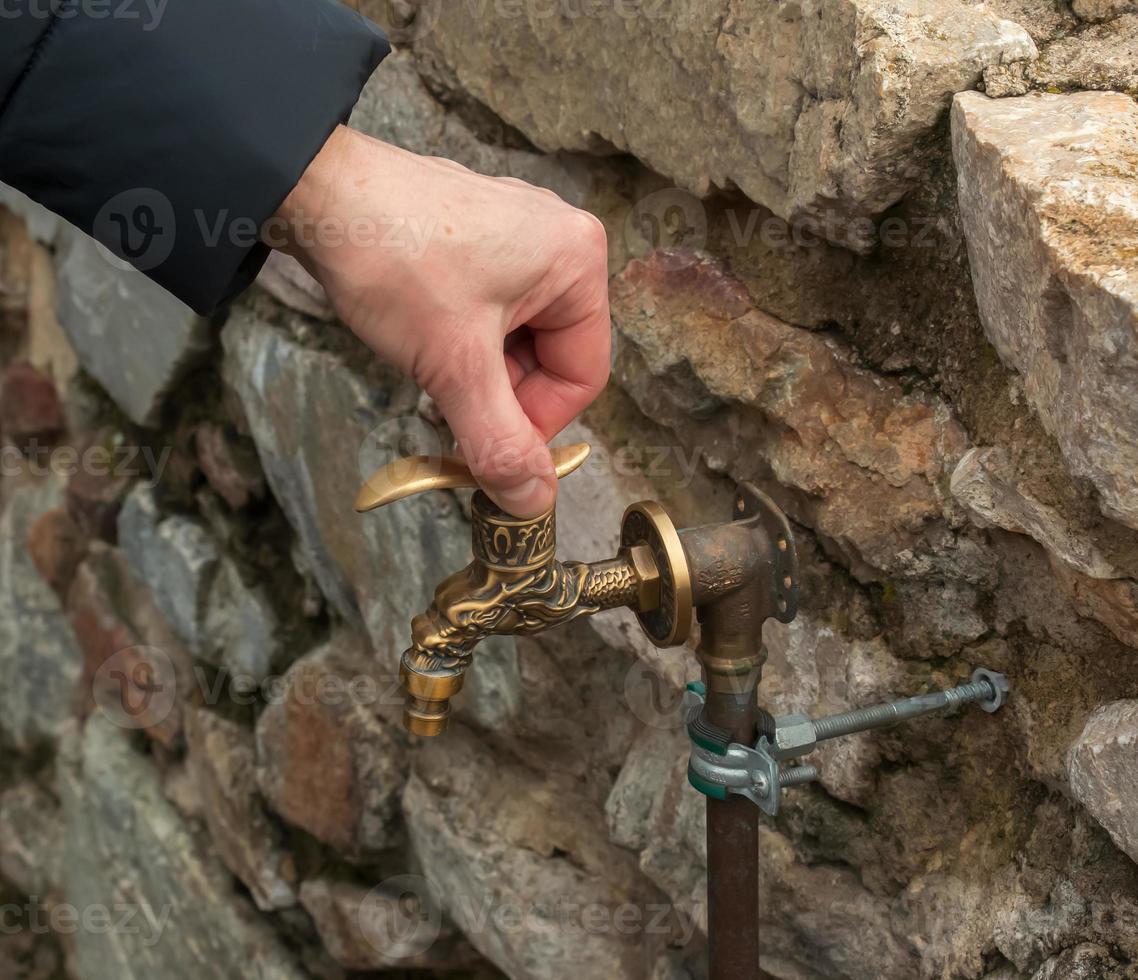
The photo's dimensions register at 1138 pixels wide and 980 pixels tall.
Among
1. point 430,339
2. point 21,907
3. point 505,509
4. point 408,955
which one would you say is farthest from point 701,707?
point 21,907

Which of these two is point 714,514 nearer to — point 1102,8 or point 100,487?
point 1102,8

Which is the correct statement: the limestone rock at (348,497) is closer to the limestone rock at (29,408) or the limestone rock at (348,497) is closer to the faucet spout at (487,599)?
the faucet spout at (487,599)

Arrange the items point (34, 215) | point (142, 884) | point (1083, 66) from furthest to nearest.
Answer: point (34, 215) → point (142, 884) → point (1083, 66)

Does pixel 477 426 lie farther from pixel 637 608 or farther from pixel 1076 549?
pixel 1076 549

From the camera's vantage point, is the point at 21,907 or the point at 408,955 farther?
the point at 21,907

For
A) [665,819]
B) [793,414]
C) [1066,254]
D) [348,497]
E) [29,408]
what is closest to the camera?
[1066,254]

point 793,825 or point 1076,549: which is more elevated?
point 1076,549

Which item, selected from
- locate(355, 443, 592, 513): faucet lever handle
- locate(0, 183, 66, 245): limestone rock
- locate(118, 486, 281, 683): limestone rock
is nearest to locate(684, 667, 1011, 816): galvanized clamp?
locate(355, 443, 592, 513): faucet lever handle

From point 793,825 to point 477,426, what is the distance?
409 millimetres

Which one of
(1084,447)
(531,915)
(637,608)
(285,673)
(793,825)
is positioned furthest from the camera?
(285,673)

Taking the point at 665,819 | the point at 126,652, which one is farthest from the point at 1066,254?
the point at 126,652

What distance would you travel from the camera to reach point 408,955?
1.23 meters

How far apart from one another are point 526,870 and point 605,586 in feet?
1.50

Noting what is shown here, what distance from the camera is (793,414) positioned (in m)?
0.80
